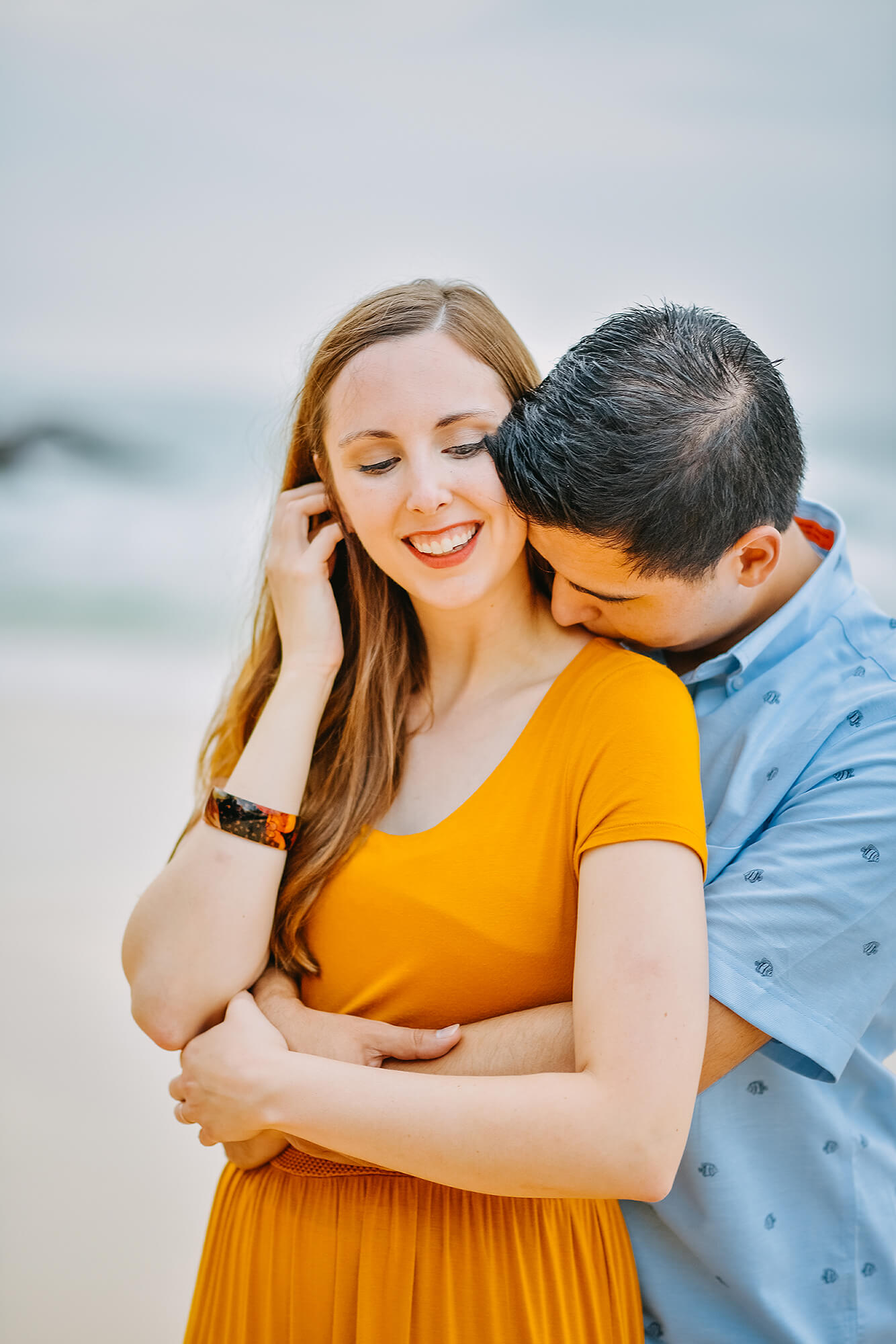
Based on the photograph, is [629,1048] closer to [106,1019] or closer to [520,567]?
[520,567]

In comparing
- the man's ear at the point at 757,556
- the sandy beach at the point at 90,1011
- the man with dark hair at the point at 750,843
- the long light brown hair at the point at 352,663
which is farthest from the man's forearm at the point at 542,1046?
the sandy beach at the point at 90,1011

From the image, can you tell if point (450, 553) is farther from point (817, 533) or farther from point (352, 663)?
point (817, 533)

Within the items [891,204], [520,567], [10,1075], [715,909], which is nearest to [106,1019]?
[10,1075]

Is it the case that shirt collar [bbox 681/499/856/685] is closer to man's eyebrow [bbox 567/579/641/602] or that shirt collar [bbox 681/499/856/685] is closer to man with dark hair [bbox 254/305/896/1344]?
man with dark hair [bbox 254/305/896/1344]

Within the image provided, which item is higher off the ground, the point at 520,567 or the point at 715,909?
the point at 520,567

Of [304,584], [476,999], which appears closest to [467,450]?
[304,584]

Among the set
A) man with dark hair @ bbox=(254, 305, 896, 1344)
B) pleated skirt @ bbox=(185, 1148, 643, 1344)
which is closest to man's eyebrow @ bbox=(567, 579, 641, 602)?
man with dark hair @ bbox=(254, 305, 896, 1344)

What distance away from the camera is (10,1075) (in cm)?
312

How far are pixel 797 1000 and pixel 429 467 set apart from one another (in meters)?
0.76

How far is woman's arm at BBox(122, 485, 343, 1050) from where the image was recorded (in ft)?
4.52

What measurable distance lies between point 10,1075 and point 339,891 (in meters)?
2.23

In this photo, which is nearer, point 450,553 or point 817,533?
point 450,553

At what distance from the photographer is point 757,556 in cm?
134

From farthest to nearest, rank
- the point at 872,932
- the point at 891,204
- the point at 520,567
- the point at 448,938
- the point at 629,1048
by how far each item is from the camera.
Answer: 1. the point at 891,204
2. the point at 520,567
3. the point at 448,938
4. the point at 872,932
5. the point at 629,1048
